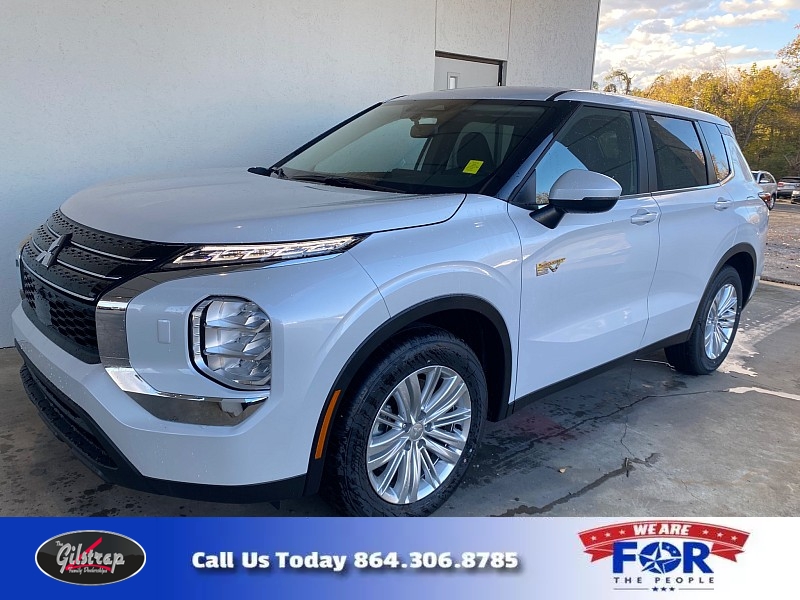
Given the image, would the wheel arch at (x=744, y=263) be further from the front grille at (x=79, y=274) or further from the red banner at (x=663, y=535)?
the front grille at (x=79, y=274)

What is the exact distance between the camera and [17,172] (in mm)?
4430

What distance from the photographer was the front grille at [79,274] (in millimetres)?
2193

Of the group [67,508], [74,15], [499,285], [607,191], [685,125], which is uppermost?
[74,15]

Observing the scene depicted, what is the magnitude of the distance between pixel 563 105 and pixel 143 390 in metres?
2.38

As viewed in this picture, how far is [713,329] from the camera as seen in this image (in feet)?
15.4

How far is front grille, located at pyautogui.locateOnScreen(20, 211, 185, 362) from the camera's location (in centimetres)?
219

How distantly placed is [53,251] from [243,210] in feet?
2.53

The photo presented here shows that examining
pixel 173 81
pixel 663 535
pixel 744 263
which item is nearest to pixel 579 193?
pixel 663 535


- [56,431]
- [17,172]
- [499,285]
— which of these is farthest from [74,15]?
[499,285]

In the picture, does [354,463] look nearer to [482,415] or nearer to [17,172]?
[482,415]

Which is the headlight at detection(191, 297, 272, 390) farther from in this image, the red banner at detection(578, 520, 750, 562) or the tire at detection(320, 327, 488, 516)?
the red banner at detection(578, 520, 750, 562)

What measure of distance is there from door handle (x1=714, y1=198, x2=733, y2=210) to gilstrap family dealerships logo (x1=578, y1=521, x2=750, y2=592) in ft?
7.89

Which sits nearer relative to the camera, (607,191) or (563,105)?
(607,191)

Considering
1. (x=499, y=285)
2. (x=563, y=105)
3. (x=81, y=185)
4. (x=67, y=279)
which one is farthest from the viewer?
(x=81, y=185)
